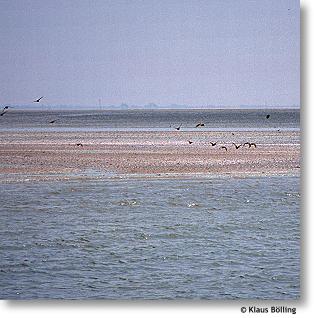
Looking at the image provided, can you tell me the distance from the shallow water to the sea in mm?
15

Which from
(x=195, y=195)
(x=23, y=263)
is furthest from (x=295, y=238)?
(x=195, y=195)

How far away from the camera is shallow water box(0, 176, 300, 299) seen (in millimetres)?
9125

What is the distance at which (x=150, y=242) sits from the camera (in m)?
11.5

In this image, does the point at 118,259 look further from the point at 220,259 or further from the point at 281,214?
the point at 281,214

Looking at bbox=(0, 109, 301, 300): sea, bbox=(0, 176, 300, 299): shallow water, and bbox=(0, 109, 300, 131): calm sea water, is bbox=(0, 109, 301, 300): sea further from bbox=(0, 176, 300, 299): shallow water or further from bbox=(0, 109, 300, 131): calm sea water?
bbox=(0, 109, 300, 131): calm sea water

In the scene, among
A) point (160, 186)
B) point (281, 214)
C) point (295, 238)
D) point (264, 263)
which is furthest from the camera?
point (160, 186)

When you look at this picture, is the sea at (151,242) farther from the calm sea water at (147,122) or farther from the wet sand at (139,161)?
the calm sea water at (147,122)

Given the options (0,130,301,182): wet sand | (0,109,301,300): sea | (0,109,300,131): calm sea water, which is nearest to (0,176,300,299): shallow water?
(0,109,301,300): sea

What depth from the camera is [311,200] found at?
825 centimetres

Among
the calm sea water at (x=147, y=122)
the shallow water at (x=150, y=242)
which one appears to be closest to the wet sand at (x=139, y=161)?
the calm sea water at (x=147, y=122)

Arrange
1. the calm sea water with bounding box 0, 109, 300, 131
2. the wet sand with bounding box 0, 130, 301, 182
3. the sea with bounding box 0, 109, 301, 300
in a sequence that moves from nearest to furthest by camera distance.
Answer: the sea with bounding box 0, 109, 301, 300 < the wet sand with bounding box 0, 130, 301, 182 < the calm sea water with bounding box 0, 109, 300, 131

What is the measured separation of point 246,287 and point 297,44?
125 inches

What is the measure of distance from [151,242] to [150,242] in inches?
0.7

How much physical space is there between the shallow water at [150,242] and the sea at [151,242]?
0.05 ft
